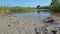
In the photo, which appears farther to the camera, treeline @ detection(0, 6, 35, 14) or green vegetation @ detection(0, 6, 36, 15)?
treeline @ detection(0, 6, 35, 14)

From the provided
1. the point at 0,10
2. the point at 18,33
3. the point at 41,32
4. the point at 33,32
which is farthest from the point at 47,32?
the point at 0,10

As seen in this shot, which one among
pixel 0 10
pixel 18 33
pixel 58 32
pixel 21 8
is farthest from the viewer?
pixel 21 8

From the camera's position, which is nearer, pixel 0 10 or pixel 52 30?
pixel 52 30

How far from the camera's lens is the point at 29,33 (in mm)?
4066

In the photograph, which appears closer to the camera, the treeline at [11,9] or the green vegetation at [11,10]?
the green vegetation at [11,10]

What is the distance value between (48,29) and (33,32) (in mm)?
441

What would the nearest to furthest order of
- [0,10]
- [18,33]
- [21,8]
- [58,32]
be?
[58,32]
[18,33]
[0,10]
[21,8]

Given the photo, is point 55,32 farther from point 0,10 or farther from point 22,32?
point 0,10

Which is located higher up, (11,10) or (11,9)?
(11,9)

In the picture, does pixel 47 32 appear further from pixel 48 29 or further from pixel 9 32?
pixel 9 32

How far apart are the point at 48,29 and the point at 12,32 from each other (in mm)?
1020

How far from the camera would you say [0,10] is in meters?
9.03

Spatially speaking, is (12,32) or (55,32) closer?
(55,32)

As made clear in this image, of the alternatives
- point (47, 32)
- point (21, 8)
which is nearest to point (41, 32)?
point (47, 32)
